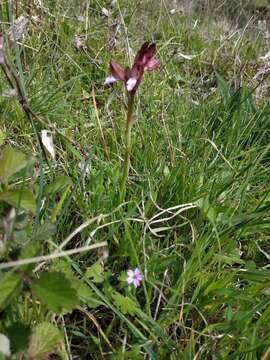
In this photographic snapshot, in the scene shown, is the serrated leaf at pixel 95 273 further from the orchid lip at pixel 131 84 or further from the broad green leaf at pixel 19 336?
the orchid lip at pixel 131 84

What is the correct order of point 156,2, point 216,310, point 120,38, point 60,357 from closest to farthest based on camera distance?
point 60,357 < point 216,310 < point 120,38 < point 156,2

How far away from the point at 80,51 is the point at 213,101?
556 mm

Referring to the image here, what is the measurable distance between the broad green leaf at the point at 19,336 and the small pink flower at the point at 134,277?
0.86 feet

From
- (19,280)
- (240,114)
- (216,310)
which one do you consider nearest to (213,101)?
(240,114)

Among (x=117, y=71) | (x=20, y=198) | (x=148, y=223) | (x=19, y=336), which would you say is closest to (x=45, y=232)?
(x=20, y=198)

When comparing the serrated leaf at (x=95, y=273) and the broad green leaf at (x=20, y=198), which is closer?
the broad green leaf at (x=20, y=198)

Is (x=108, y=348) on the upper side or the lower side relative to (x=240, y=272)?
upper

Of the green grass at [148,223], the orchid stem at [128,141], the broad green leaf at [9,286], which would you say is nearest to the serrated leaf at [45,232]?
the green grass at [148,223]

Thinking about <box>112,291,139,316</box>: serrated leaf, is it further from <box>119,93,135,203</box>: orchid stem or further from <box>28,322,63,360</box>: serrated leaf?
<box>119,93,135,203</box>: orchid stem

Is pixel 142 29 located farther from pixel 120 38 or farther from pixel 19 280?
pixel 19 280

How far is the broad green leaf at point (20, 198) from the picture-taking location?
87 cm

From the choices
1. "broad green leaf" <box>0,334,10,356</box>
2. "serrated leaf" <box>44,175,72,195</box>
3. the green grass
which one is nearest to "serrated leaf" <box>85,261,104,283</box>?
the green grass

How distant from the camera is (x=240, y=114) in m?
1.53

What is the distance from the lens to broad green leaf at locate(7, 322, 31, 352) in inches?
29.3
